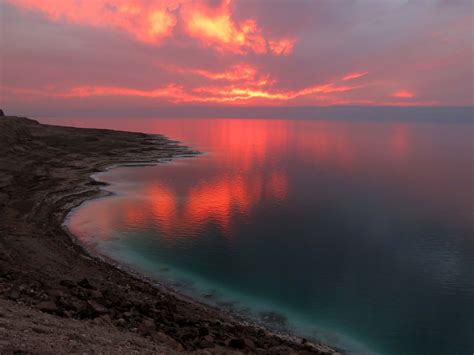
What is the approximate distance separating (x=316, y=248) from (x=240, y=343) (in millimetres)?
21605

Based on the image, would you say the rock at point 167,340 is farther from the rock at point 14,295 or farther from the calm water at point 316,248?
the calm water at point 316,248

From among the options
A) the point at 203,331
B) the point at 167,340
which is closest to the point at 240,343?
the point at 203,331

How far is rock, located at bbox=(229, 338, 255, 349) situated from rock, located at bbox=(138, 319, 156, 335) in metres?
4.34

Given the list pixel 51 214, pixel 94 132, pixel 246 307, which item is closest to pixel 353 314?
pixel 246 307

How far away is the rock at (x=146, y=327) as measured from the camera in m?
19.2

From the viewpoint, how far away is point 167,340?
18.8m

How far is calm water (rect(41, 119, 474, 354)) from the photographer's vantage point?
26406 mm

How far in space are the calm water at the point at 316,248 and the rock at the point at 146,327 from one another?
8.15 metres

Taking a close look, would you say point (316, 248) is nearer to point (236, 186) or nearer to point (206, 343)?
point (206, 343)

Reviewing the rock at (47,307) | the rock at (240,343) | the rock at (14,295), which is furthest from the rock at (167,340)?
the rock at (14,295)

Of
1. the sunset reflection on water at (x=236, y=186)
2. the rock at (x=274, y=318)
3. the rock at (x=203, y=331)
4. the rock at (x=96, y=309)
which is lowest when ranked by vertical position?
the rock at (x=274, y=318)

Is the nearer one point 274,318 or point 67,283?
point 67,283

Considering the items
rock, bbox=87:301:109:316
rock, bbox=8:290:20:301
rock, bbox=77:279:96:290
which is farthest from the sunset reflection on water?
rock, bbox=8:290:20:301

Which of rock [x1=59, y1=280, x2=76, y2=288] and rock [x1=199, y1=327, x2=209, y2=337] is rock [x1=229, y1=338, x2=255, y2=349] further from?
rock [x1=59, y1=280, x2=76, y2=288]
